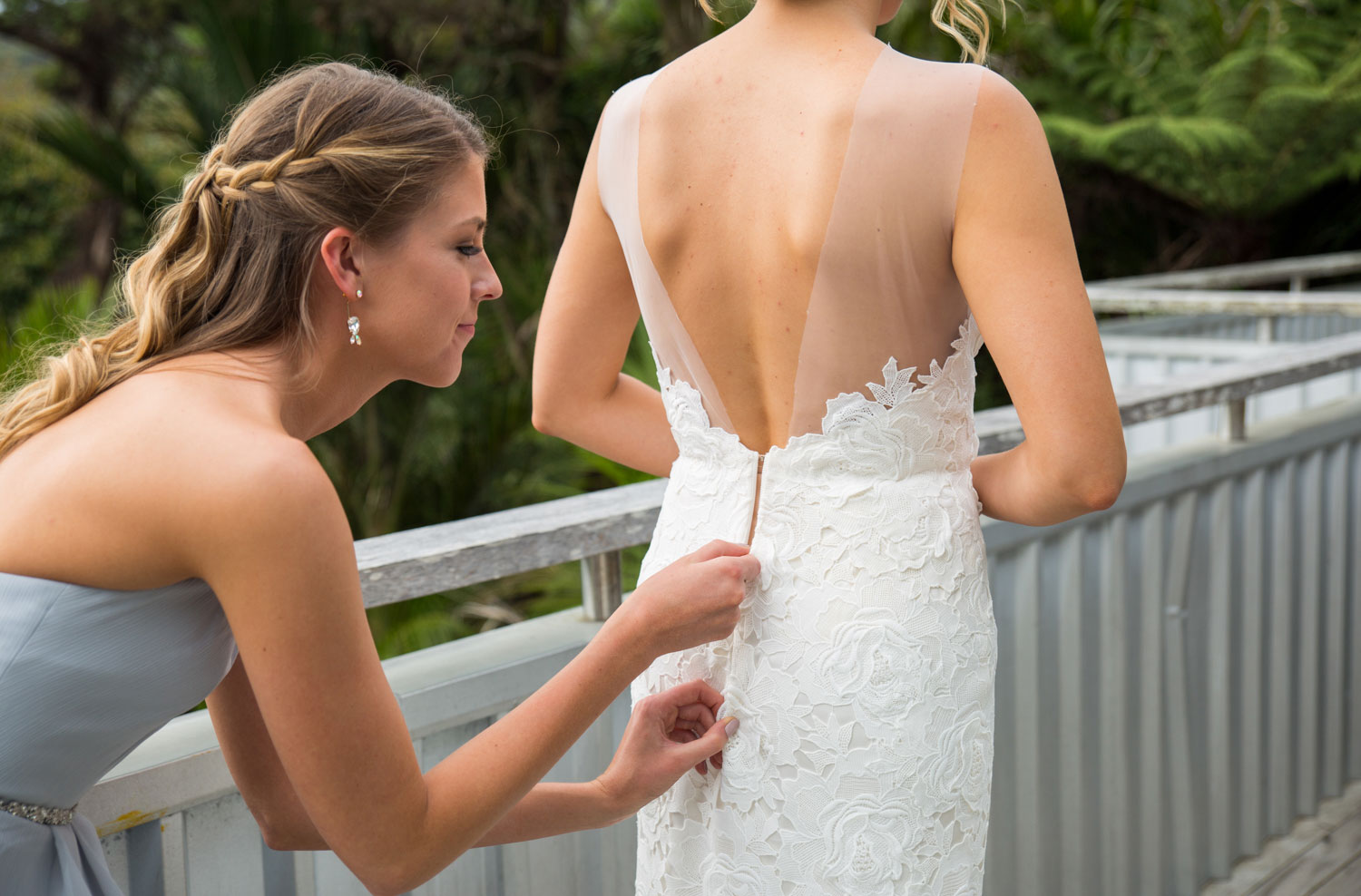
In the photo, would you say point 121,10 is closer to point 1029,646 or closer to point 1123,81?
point 1123,81

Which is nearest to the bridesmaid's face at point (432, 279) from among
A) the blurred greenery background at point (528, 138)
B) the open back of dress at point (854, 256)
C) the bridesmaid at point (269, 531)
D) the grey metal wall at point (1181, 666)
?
the bridesmaid at point (269, 531)

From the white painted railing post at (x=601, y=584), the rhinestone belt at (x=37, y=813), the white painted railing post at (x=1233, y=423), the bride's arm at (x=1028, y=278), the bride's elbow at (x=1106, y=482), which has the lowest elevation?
the white painted railing post at (x=1233, y=423)

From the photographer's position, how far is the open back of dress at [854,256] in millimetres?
1163

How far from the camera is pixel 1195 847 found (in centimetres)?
269

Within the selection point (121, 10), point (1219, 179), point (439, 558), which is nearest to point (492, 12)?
point (121, 10)

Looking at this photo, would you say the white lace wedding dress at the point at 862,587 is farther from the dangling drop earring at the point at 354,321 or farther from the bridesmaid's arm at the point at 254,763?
the bridesmaid's arm at the point at 254,763

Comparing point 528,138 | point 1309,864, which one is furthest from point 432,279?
point 528,138

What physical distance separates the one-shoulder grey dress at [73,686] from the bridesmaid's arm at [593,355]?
0.56m

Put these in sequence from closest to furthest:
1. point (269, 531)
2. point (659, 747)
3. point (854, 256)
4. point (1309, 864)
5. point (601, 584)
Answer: point (269, 531) → point (854, 256) → point (659, 747) → point (601, 584) → point (1309, 864)

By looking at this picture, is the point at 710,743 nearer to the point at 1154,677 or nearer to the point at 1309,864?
the point at 1154,677

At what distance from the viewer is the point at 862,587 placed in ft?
4.14

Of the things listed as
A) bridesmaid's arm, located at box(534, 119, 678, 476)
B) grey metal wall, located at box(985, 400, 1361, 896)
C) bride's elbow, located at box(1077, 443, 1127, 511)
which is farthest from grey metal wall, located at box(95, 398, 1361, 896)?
bride's elbow, located at box(1077, 443, 1127, 511)

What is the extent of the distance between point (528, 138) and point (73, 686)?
349 inches

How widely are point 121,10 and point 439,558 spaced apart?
12416 millimetres
